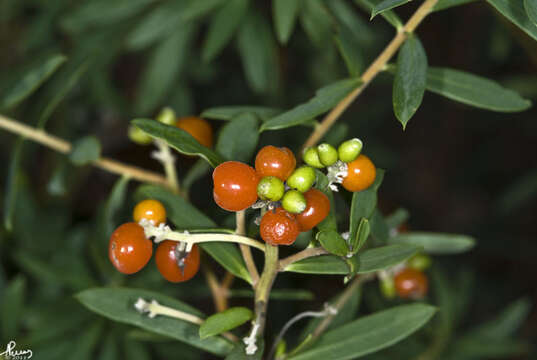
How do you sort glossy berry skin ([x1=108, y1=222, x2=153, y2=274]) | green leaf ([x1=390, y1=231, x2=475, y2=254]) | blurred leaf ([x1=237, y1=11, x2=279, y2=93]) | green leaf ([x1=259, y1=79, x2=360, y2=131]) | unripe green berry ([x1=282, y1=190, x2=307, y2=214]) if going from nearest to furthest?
1. unripe green berry ([x1=282, y1=190, x2=307, y2=214])
2. glossy berry skin ([x1=108, y1=222, x2=153, y2=274])
3. green leaf ([x1=259, y1=79, x2=360, y2=131])
4. green leaf ([x1=390, y1=231, x2=475, y2=254])
5. blurred leaf ([x1=237, y1=11, x2=279, y2=93])

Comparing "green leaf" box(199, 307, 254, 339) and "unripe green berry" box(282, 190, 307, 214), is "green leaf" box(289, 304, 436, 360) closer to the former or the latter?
"green leaf" box(199, 307, 254, 339)

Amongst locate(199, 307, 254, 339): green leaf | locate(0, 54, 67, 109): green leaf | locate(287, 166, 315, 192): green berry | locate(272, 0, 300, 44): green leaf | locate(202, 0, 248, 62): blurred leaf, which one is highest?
locate(202, 0, 248, 62): blurred leaf

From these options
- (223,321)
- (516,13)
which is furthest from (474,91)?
(223,321)

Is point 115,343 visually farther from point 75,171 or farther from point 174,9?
point 174,9

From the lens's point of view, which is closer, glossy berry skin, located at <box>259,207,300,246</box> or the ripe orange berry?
glossy berry skin, located at <box>259,207,300,246</box>

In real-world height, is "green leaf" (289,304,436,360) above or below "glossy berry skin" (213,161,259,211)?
below

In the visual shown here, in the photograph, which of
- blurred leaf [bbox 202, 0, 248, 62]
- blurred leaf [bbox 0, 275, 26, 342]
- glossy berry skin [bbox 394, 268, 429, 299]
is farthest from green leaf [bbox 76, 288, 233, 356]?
blurred leaf [bbox 202, 0, 248, 62]

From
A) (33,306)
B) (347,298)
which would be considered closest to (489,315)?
(347,298)

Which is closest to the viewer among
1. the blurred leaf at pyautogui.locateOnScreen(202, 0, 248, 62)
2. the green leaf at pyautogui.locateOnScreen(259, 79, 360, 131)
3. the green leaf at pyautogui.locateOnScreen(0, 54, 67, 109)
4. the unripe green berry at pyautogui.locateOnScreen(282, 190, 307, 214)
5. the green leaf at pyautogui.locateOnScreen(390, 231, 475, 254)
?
the unripe green berry at pyautogui.locateOnScreen(282, 190, 307, 214)

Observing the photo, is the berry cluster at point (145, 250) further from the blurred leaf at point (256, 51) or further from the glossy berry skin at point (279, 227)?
the blurred leaf at point (256, 51)
